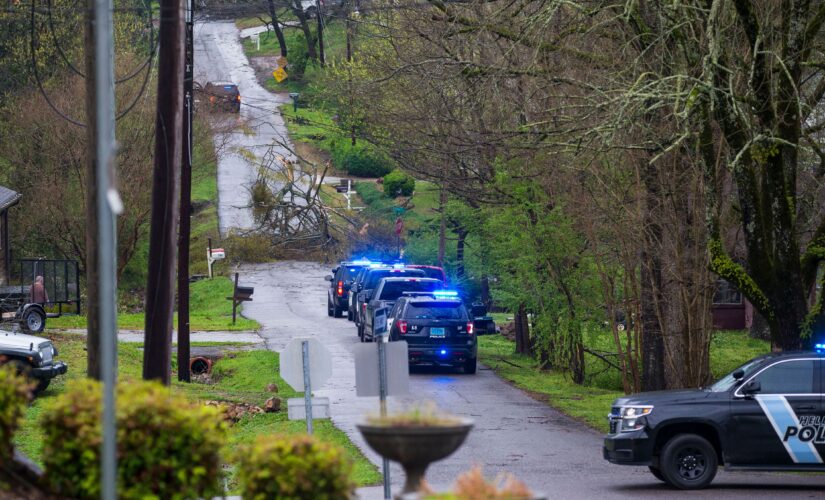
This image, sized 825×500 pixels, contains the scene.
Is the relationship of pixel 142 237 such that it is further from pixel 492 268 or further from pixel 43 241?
pixel 492 268

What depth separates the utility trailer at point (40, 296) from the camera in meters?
29.7

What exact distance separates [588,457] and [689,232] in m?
5.52

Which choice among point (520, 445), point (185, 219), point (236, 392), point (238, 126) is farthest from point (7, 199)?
point (238, 126)

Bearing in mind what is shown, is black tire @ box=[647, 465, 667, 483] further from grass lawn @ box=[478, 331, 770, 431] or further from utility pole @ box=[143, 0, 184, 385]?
utility pole @ box=[143, 0, 184, 385]

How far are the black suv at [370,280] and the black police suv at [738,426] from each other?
1809 centimetres

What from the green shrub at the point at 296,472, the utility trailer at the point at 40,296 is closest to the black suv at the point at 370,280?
the utility trailer at the point at 40,296

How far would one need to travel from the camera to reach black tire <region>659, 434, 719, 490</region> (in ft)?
49.1

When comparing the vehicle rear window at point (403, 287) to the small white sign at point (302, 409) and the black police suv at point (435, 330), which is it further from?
the small white sign at point (302, 409)

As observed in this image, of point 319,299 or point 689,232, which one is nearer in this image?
point 689,232

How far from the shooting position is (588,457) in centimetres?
1780

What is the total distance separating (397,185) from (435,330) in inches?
1337

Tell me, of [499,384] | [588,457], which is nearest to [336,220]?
[499,384]

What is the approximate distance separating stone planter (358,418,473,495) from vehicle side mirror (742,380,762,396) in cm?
779

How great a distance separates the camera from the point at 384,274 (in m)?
34.5
